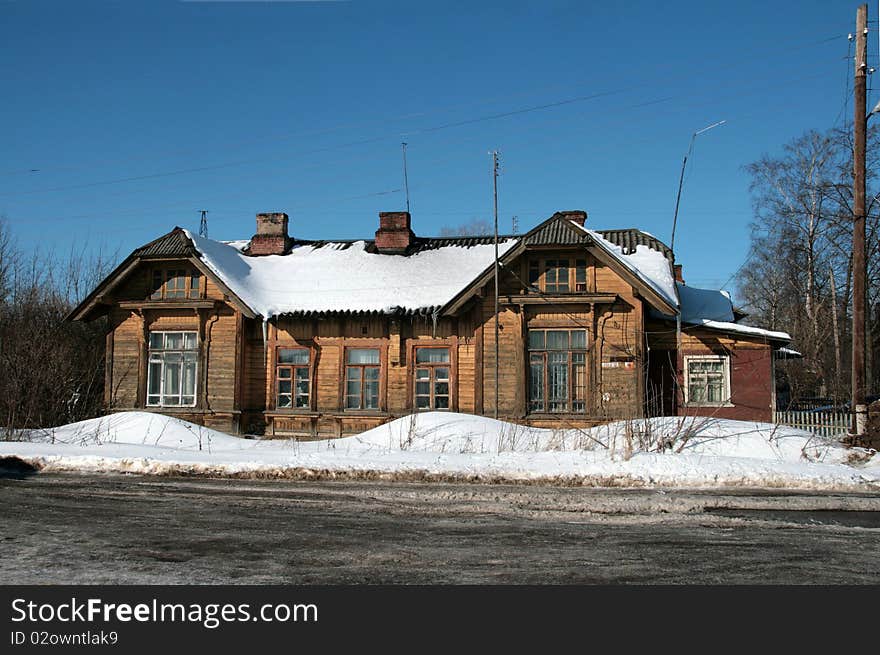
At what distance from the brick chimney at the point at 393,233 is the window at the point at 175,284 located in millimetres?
5791

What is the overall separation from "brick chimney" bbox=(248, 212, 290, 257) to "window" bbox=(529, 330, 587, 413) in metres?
9.72

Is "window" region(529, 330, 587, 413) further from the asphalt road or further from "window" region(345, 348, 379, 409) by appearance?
the asphalt road

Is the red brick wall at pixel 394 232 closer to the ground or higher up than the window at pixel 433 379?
higher up

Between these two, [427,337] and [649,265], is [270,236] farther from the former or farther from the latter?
[649,265]

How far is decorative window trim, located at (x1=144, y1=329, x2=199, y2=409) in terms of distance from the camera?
72.4 feet

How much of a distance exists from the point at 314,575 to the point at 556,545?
241 centimetres

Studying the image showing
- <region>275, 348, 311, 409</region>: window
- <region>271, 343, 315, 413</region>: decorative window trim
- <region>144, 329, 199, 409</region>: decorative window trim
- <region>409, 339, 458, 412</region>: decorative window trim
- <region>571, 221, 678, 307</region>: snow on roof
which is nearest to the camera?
<region>571, 221, 678, 307</region>: snow on roof

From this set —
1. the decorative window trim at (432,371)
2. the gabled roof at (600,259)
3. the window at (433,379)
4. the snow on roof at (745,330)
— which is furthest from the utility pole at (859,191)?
the window at (433,379)

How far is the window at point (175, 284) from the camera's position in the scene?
22.3m

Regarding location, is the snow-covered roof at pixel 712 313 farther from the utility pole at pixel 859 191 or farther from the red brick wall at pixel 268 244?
A: the red brick wall at pixel 268 244

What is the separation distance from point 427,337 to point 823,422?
9.92 m

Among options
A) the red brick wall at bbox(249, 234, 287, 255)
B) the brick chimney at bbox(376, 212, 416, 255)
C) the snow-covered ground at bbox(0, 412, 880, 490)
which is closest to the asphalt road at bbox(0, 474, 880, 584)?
the snow-covered ground at bbox(0, 412, 880, 490)

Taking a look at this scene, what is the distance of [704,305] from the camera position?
2244cm

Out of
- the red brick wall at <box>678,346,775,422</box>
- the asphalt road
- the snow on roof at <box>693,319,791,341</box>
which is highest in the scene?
A: the snow on roof at <box>693,319,791,341</box>
